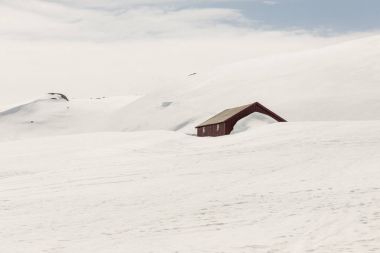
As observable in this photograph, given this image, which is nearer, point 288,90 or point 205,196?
point 205,196

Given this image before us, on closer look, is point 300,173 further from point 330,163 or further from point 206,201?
point 206,201

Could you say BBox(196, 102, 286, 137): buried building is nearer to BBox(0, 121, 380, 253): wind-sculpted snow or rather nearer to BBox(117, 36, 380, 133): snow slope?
BBox(0, 121, 380, 253): wind-sculpted snow

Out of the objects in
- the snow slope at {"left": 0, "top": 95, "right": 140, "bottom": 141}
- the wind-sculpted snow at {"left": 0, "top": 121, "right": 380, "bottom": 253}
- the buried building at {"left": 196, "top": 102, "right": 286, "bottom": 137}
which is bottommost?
the wind-sculpted snow at {"left": 0, "top": 121, "right": 380, "bottom": 253}

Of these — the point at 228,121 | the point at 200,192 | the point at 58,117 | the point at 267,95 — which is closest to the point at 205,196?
the point at 200,192

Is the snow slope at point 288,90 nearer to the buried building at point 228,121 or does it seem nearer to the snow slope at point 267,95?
the snow slope at point 267,95

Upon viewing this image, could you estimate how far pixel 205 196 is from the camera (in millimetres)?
16250

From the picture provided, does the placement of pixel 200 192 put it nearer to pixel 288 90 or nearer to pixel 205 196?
pixel 205 196

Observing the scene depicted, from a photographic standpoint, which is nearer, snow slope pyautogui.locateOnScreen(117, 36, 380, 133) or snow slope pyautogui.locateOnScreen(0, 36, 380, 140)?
snow slope pyautogui.locateOnScreen(117, 36, 380, 133)

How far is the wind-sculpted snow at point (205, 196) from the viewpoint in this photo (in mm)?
11422

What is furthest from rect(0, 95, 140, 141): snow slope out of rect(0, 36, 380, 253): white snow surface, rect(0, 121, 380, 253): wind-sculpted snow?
rect(0, 121, 380, 253): wind-sculpted snow

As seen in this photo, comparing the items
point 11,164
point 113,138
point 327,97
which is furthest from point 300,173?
point 327,97

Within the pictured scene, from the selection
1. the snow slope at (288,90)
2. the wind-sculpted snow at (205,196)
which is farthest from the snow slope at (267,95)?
the wind-sculpted snow at (205,196)

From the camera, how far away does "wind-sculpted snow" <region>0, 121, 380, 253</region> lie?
1142 cm

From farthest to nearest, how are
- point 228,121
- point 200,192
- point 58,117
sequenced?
point 58,117 → point 228,121 → point 200,192
